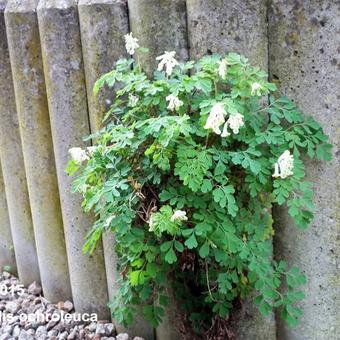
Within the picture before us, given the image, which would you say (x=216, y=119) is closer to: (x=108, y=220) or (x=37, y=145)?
(x=108, y=220)

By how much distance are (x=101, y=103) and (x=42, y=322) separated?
116cm

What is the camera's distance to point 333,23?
2.01 m

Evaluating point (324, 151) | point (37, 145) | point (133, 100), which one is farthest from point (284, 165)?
point (37, 145)

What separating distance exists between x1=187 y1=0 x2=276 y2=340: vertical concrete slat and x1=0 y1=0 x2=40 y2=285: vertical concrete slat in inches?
46.9

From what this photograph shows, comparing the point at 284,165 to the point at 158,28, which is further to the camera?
the point at 158,28

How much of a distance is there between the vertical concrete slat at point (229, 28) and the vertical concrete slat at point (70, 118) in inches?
23.6

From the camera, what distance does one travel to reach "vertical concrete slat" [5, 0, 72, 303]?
108 inches

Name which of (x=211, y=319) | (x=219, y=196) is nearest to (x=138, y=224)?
(x=219, y=196)

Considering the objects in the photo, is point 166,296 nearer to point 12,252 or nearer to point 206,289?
point 206,289

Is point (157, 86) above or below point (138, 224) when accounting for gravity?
above

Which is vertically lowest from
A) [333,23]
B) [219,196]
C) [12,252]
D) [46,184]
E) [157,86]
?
[12,252]

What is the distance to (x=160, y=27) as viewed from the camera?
88.5 inches

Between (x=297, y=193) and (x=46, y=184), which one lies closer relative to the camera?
(x=297, y=193)

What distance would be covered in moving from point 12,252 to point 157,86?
5.88 ft
